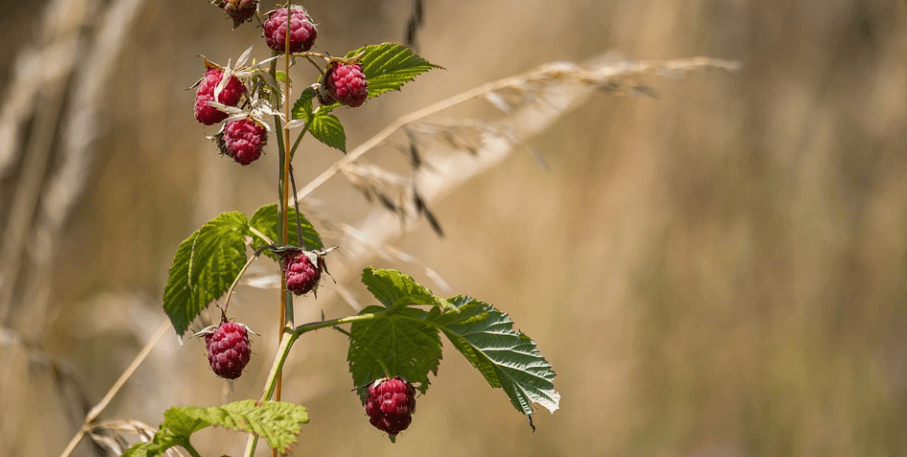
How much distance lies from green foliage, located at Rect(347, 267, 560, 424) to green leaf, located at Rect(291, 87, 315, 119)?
0.11m

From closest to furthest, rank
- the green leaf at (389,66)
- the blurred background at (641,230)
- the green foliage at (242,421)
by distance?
1. the green foliage at (242,421)
2. the green leaf at (389,66)
3. the blurred background at (641,230)

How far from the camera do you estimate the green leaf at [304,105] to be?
1.74 ft

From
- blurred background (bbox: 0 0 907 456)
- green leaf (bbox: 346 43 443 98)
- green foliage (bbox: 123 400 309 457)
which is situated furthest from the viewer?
blurred background (bbox: 0 0 907 456)

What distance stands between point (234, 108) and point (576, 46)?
8.86 feet

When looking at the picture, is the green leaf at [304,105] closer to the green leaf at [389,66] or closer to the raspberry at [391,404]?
the green leaf at [389,66]

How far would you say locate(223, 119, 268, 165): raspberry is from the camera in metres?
0.50

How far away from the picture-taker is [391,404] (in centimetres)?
53

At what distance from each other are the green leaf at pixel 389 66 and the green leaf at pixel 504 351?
161mm

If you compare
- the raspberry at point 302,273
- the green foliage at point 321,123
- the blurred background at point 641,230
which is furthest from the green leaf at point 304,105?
the blurred background at point 641,230

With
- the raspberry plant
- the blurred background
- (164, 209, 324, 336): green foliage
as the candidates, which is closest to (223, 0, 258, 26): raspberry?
the raspberry plant

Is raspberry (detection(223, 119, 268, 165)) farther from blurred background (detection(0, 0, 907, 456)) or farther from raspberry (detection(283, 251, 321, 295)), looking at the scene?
blurred background (detection(0, 0, 907, 456))

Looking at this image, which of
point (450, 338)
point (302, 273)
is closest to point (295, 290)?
point (302, 273)

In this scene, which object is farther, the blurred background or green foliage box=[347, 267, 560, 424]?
the blurred background

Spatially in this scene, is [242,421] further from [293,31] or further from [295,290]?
[293,31]
